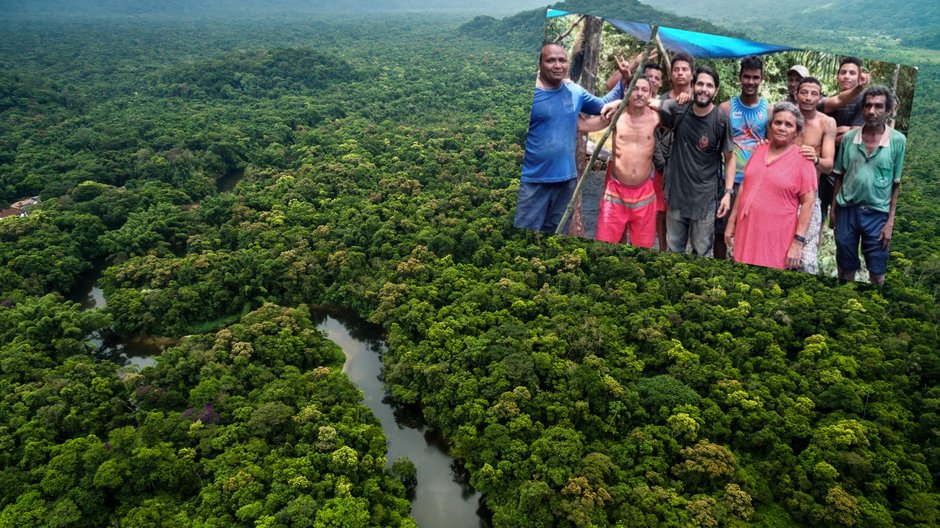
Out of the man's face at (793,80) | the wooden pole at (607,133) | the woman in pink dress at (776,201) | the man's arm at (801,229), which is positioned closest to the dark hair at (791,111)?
the woman in pink dress at (776,201)

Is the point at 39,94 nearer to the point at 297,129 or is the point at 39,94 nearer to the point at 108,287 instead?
the point at 297,129

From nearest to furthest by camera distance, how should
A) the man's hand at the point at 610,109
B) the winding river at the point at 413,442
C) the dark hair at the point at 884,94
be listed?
the dark hair at the point at 884,94 → the man's hand at the point at 610,109 → the winding river at the point at 413,442

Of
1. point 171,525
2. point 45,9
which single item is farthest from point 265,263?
point 45,9

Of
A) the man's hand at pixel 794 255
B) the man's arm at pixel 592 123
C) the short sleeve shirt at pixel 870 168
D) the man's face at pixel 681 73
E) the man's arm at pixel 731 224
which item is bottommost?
the man's hand at pixel 794 255

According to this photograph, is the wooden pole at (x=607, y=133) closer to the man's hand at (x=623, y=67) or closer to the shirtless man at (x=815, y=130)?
the man's hand at (x=623, y=67)

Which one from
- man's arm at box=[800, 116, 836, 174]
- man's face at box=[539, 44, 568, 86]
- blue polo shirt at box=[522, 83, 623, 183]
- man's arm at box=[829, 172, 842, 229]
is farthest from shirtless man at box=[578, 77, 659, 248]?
man's arm at box=[829, 172, 842, 229]

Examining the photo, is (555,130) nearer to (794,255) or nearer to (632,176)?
(632,176)

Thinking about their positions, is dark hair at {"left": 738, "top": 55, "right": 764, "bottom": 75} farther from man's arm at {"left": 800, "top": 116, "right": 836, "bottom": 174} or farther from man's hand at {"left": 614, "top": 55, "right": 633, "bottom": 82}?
man's hand at {"left": 614, "top": 55, "right": 633, "bottom": 82}

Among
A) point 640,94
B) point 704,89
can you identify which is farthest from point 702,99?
point 640,94
